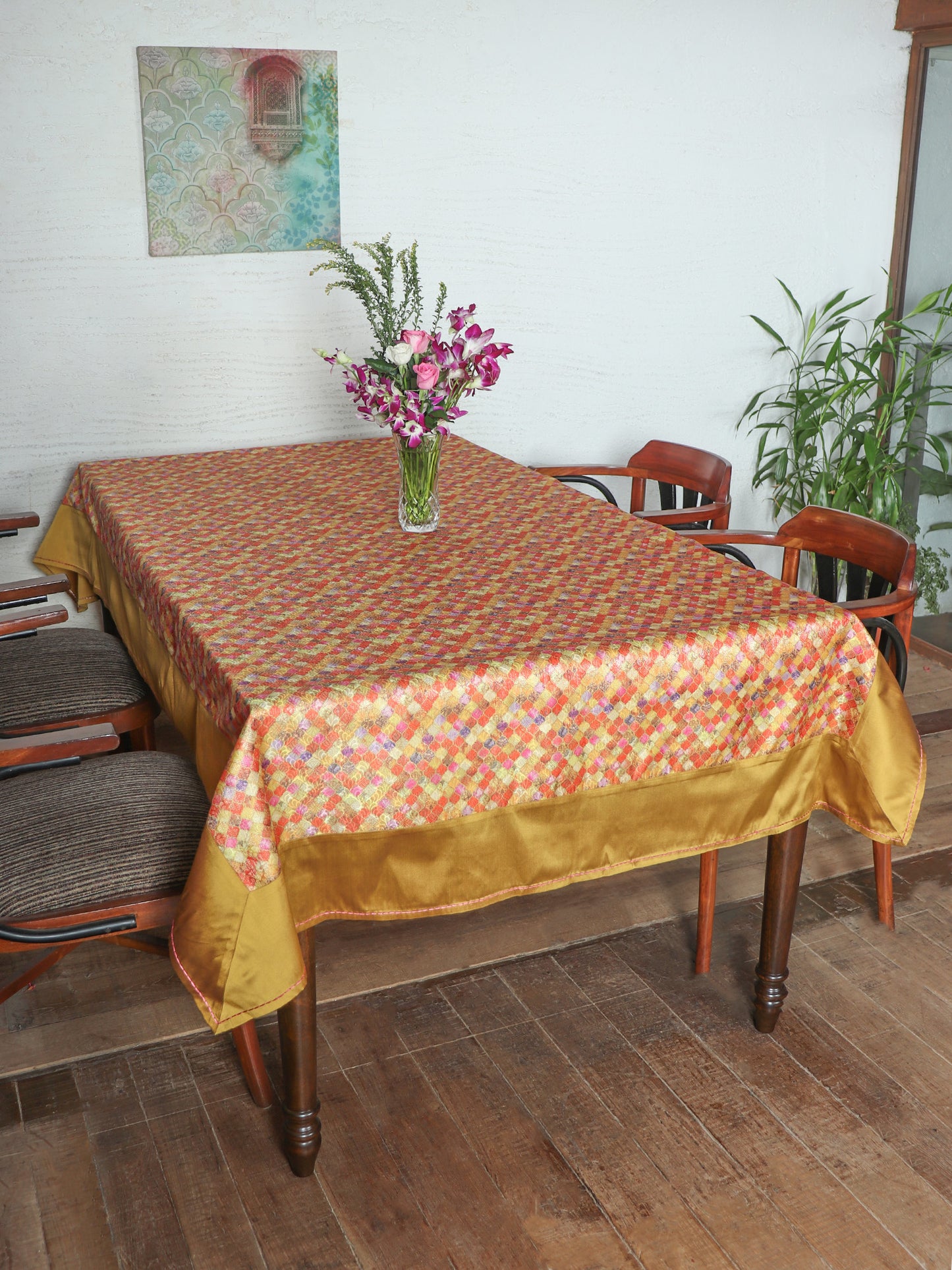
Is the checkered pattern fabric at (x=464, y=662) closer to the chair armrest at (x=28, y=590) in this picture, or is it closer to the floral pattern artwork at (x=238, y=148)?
the chair armrest at (x=28, y=590)

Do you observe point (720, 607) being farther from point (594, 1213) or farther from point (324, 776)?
point (594, 1213)

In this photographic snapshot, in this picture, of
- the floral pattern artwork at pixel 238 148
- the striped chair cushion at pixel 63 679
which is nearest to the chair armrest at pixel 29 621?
the striped chair cushion at pixel 63 679

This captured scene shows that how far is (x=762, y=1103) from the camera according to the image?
2129 mm

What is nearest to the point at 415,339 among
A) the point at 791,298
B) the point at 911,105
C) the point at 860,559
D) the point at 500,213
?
the point at 860,559

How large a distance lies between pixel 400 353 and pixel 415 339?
41 millimetres

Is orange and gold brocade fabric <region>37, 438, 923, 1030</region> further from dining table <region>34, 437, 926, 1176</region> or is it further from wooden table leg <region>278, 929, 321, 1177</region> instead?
wooden table leg <region>278, 929, 321, 1177</region>

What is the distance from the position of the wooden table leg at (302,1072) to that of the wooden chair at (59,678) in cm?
91

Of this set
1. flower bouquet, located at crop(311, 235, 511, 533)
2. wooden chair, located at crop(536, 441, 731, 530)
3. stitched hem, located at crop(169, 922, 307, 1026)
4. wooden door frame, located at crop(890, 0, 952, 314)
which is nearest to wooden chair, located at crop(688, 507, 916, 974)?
wooden chair, located at crop(536, 441, 731, 530)

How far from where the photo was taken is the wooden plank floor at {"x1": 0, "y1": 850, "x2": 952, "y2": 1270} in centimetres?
184

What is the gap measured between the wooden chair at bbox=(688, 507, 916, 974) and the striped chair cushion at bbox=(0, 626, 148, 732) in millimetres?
1313

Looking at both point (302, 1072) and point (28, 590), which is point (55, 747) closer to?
point (28, 590)

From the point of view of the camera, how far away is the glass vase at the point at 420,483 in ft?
8.20

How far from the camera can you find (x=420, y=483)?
255 cm

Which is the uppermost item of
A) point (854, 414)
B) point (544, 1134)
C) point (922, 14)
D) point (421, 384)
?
point (922, 14)
